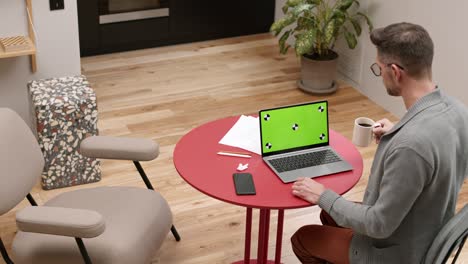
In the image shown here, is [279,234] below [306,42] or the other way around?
below

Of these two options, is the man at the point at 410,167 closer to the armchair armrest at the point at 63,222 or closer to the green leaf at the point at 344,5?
the armchair armrest at the point at 63,222

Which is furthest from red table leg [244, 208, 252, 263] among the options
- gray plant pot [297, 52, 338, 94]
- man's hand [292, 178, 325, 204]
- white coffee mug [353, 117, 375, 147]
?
gray plant pot [297, 52, 338, 94]

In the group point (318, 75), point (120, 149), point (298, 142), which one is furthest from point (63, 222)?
point (318, 75)

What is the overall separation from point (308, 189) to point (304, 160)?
11.4 inches

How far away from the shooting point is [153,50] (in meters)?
6.38

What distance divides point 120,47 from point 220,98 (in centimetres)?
125

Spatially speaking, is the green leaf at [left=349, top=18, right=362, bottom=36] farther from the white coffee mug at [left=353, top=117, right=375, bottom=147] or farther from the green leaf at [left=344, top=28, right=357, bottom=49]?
the white coffee mug at [left=353, top=117, right=375, bottom=147]

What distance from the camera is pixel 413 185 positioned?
2.49 meters

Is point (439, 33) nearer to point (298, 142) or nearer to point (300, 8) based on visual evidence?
point (300, 8)

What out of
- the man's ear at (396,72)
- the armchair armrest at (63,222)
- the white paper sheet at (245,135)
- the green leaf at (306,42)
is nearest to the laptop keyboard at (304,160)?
the white paper sheet at (245,135)

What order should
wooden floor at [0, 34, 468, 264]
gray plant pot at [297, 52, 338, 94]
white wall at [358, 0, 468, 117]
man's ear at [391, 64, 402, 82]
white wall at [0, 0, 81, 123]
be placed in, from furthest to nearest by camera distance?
1. gray plant pot at [297, 52, 338, 94]
2. white wall at [358, 0, 468, 117]
3. white wall at [0, 0, 81, 123]
4. wooden floor at [0, 34, 468, 264]
5. man's ear at [391, 64, 402, 82]

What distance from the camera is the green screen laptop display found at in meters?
3.07

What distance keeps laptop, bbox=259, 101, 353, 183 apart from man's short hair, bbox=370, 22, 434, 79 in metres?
0.56

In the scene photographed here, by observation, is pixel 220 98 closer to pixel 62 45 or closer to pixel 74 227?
pixel 62 45
